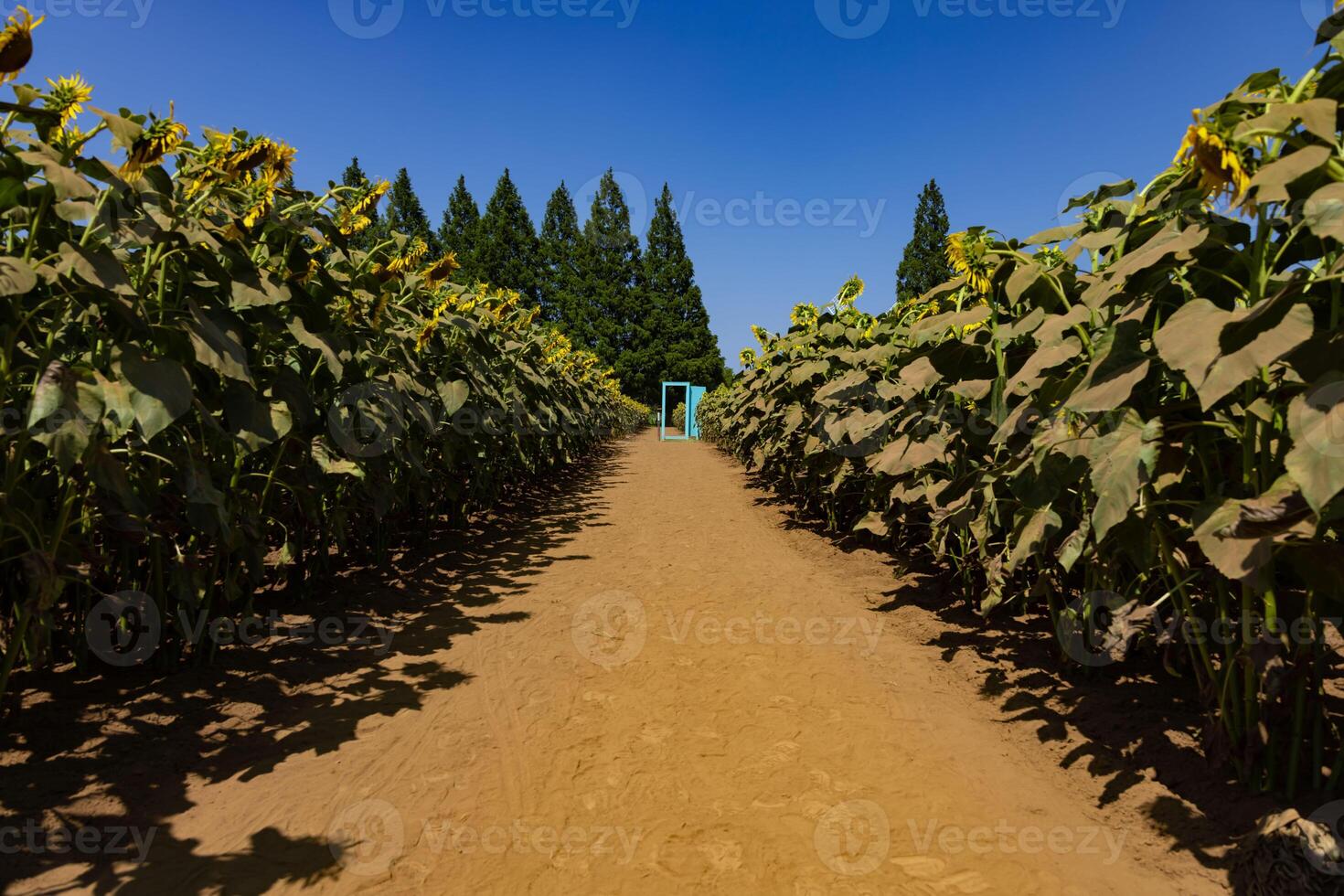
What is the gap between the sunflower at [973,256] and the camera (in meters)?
2.98

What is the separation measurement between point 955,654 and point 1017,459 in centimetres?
155

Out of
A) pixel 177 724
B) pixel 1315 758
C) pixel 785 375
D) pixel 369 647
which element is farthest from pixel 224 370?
pixel 785 375

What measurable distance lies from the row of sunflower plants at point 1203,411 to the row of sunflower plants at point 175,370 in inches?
102

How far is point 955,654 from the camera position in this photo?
3.81 meters

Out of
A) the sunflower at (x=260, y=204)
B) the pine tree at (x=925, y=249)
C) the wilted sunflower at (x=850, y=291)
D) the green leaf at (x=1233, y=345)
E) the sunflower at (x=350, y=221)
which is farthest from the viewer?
the pine tree at (x=925, y=249)

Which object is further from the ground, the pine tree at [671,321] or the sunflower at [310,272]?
the pine tree at [671,321]

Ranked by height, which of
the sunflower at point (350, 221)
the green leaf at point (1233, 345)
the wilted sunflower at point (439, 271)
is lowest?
the green leaf at point (1233, 345)

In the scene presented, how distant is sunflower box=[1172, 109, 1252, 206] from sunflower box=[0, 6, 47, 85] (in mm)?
2860

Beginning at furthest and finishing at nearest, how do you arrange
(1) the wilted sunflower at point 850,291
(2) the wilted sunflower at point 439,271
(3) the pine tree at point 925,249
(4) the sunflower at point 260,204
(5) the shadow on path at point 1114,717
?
(3) the pine tree at point 925,249 → (1) the wilted sunflower at point 850,291 → (2) the wilted sunflower at point 439,271 → (4) the sunflower at point 260,204 → (5) the shadow on path at point 1114,717

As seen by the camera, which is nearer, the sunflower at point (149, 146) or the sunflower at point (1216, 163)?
the sunflower at point (1216, 163)

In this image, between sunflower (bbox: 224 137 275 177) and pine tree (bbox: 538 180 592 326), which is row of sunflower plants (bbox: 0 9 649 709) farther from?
pine tree (bbox: 538 180 592 326)

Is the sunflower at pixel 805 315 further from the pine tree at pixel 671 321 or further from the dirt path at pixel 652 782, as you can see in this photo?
the pine tree at pixel 671 321

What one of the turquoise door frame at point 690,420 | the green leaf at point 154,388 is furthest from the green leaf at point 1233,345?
the turquoise door frame at point 690,420

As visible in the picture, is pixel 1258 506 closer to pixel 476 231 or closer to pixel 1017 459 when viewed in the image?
pixel 1017 459
